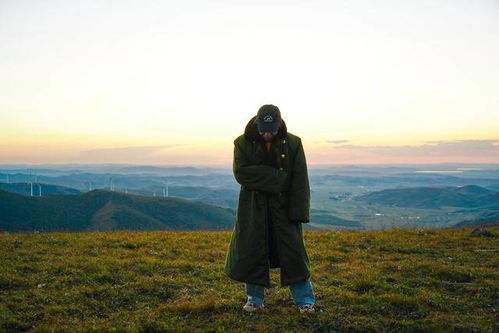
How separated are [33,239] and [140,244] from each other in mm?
4459

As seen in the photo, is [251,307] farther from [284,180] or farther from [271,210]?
[284,180]

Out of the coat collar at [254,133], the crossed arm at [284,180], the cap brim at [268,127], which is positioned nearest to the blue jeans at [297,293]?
the crossed arm at [284,180]

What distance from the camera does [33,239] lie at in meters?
16.7

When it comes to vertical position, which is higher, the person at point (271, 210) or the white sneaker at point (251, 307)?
the person at point (271, 210)

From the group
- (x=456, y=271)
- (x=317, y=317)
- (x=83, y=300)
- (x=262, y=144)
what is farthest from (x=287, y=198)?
(x=456, y=271)

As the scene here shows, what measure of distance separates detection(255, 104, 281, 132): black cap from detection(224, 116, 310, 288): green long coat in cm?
39

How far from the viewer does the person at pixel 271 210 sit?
8.64 meters

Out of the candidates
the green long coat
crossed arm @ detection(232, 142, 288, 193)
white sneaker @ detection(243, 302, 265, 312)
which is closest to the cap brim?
the green long coat

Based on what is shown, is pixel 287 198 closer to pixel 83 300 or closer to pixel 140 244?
pixel 83 300

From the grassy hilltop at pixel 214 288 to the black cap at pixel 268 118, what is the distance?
3.94m

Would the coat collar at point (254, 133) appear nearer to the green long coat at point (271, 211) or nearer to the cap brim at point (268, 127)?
the green long coat at point (271, 211)

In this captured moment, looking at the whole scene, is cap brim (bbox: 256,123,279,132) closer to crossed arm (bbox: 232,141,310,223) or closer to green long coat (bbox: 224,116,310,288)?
green long coat (bbox: 224,116,310,288)

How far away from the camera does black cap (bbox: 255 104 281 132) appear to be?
330 inches

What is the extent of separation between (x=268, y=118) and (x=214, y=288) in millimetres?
5120
